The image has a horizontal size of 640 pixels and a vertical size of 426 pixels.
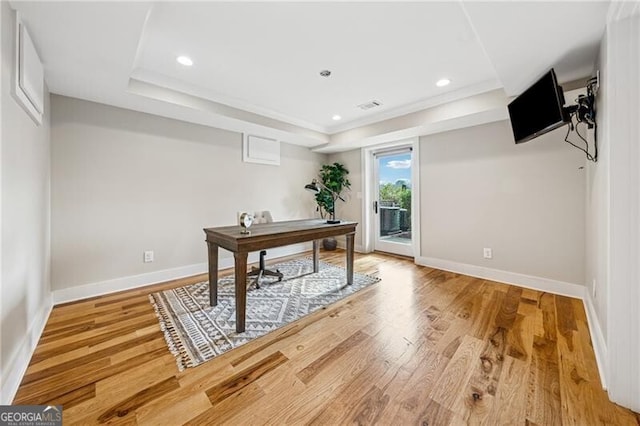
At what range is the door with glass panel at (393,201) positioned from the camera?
4426 mm

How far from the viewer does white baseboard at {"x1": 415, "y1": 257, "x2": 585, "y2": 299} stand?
8.97ft

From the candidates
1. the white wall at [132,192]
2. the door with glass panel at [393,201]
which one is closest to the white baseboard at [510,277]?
the door with glass panel at [393,201]

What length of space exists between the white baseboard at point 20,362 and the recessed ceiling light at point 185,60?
8.04ft

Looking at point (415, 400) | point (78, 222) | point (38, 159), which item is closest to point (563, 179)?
point (415, 400)

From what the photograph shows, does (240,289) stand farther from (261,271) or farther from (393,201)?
(393,201)

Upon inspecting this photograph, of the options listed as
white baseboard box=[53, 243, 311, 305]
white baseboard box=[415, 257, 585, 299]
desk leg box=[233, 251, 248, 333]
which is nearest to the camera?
desk leg box=[233, 251, 248, 333]

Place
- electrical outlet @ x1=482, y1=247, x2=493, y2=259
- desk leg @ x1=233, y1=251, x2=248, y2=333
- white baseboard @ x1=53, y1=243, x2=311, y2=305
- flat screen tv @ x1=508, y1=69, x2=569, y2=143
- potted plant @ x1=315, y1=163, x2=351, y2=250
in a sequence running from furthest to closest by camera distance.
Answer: potted plant @ x1=315, y1=163, x2=351, y2=250, electrical outlet @ x1=482, y1=247, x2=493, y2=259, white baseboard @ x1=53, y1=243, x2=311, y2=305, desk leg @ x1=233, y1=251, x2=248, y2=333, flat screen tv @ x1=508, y1=69, x2=569, y2=143

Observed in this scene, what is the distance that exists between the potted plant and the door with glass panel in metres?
0.67

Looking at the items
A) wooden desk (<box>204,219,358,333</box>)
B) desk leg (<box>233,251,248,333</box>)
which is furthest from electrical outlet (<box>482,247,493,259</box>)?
desk leg (<box>233,251,248,333</box>)

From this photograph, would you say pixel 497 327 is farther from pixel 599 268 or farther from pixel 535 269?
pixel 535 269

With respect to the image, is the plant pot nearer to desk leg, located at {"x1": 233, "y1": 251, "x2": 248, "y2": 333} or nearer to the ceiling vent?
the ceiling vent

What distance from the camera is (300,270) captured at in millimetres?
3682

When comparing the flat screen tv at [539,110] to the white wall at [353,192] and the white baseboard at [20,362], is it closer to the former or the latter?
the white wall at [353,192]

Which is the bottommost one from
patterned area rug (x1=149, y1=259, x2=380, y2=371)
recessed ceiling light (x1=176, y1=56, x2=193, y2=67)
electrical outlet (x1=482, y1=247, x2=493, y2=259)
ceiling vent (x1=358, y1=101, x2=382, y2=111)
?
patterned area rug (x1=149, y1=259, x2=380, y2=371)
